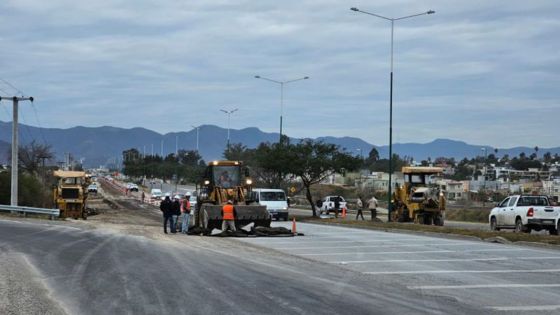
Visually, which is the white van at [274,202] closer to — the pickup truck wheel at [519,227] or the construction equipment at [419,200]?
the construction equipment at [419,200]

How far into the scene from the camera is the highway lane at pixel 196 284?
1083cm

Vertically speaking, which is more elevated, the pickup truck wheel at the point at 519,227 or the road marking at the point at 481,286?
the pickup truck wheel at the point at 519,227

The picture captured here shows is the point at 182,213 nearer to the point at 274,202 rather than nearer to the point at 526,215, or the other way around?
the point at 274,202

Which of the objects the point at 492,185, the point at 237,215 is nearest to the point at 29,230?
the point at 237,215

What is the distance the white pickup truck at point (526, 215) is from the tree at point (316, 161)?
22.2 metres

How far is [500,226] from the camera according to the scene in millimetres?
31172

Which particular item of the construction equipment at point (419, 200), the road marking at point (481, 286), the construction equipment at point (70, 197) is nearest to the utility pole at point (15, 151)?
the construction equipment at point (70, 197)

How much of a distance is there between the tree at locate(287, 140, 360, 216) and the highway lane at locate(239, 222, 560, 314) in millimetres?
25859

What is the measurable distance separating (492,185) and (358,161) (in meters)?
69.5

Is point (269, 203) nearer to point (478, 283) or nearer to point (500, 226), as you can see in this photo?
point (500, 226)

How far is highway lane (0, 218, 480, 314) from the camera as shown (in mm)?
10828

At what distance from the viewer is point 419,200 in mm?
39062

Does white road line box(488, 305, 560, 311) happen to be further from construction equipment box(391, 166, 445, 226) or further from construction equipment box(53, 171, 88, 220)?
construction equipment box(53, 171, 88, 220)

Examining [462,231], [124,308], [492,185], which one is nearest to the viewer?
[124,308]
